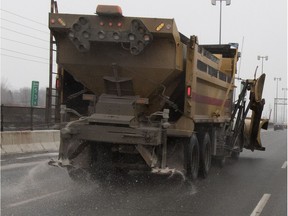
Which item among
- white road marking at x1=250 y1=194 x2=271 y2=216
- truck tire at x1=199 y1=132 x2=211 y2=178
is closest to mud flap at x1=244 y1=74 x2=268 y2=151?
truck tire at x1=199 y1=132 x2=211 y2=178

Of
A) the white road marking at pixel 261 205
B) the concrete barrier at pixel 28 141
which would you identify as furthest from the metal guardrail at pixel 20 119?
the white road marking at pixel 261 205

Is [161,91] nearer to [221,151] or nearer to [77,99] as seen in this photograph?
[77,99]

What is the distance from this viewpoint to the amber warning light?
8.71 metres

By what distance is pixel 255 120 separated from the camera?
14766 millimetres

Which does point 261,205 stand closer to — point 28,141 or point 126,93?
point 126,93

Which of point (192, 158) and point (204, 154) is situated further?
point (204, 154)

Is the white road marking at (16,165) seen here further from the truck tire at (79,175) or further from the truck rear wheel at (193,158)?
the truck rear wheel at (193,158)

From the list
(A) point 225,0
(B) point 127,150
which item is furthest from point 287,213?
(A) point 225,0

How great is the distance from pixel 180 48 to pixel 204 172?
327 cm

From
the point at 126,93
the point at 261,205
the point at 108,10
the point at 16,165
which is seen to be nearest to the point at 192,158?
the point at 126,93

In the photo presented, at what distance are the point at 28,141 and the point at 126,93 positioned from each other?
7.29 m

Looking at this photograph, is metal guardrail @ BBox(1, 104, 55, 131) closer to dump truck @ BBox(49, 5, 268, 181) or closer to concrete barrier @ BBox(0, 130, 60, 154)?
concrete barrier @ BBox(0, 130, 60, 154)

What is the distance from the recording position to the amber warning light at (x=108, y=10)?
871 cm

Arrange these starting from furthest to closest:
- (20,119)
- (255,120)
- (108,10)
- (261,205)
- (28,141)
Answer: (20,119) < (28,141) < (255,120) < (108,10) < (261,205)
